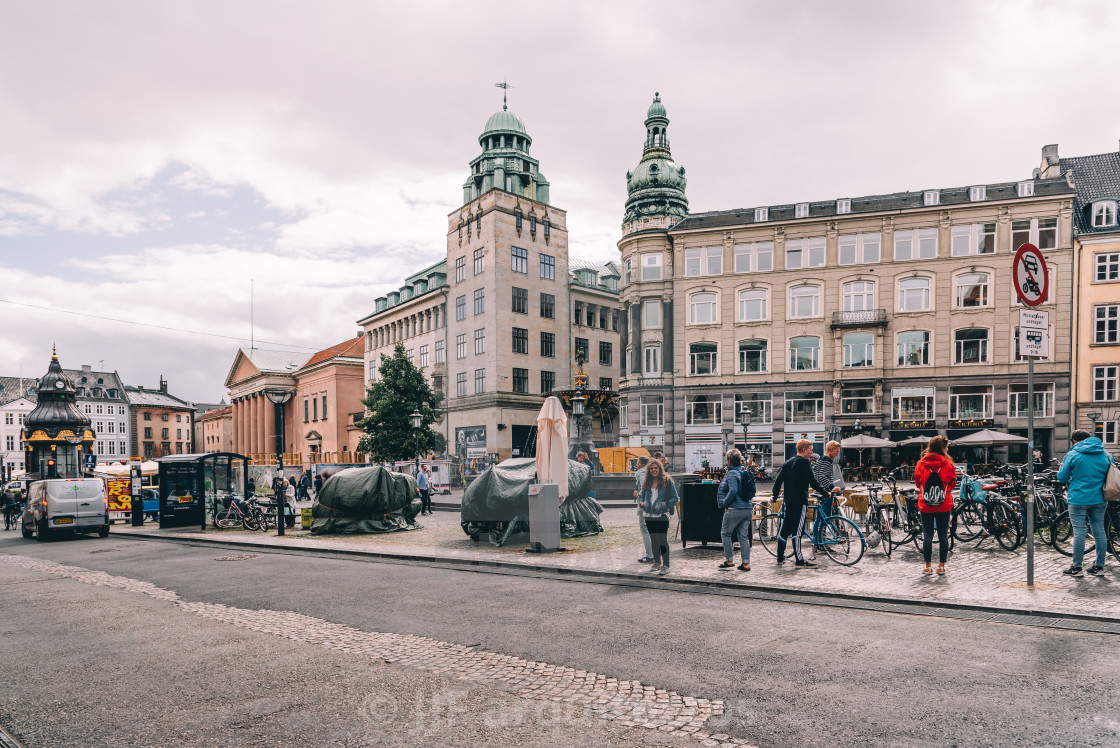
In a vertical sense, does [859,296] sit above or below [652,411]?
above

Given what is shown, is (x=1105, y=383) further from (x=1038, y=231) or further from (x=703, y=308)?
(x=703, y=308)

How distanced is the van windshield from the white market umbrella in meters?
16.1

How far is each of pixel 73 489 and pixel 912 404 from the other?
41629 mm

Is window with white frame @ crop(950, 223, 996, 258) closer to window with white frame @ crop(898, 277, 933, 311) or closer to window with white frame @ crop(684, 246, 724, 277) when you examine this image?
window with white frame @ crop(898, 277, 933, 311)

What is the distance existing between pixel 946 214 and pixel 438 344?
41.0 metres

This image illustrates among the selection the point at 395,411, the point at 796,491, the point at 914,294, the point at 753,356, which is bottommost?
the point at 395,411

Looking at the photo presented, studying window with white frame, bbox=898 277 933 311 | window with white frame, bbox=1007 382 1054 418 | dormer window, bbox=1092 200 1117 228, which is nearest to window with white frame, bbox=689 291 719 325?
window with white frame, bbox=898 277 933 311

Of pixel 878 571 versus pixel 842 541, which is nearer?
pixel 878 571

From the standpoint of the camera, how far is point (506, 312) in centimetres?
5838

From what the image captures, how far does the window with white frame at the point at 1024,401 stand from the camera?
1631 inches

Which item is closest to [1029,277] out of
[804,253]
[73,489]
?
[73,489]

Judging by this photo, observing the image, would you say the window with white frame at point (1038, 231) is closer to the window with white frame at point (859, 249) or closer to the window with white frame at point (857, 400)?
the window with white frame at point (859, 249)

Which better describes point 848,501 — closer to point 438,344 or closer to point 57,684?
point 57,684

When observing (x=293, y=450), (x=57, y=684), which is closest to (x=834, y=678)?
(x=57, y=684)
